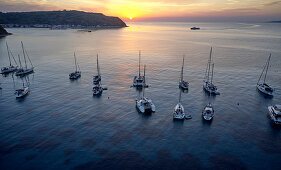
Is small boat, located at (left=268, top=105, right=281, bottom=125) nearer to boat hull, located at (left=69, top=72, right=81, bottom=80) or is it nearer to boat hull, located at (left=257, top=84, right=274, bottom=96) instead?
boat hull, located at (left=257, top=84, right=274, bottom=96)

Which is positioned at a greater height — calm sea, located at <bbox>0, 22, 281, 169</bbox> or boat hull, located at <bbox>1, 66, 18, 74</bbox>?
boat hull, located at <bbox>1, 66, 18, 74</bbox>

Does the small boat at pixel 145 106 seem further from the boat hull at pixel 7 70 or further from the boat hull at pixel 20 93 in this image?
the boat hull at pixel 7 70

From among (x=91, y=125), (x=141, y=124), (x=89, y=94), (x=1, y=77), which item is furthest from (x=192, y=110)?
(x=1, y=77)

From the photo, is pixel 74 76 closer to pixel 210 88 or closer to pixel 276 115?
pixel 210 88

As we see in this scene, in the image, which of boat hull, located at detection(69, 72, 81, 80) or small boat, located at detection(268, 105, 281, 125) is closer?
Result: small boat, located at detection(268, 105, 281, 125)

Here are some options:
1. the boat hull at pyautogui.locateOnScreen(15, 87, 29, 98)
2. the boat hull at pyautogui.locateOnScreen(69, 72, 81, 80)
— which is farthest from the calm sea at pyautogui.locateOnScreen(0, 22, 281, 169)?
the boat hull at pyautogui.locateOnScreen(69, 72, 81, 80)

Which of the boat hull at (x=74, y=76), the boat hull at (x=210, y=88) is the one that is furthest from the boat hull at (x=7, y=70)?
the boat hull at (x=210, y=88)

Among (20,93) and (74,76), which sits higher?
(74,76)

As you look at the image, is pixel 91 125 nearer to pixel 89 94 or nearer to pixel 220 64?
pixel 89 94

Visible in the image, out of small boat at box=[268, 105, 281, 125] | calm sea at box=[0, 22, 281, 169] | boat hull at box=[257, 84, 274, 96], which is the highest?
boat hull at box=[257, 84, 274, 96]

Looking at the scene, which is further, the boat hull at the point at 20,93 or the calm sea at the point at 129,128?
the boat hull at the point at 20,93

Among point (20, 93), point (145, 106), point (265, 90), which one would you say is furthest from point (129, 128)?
point (265, 90)
